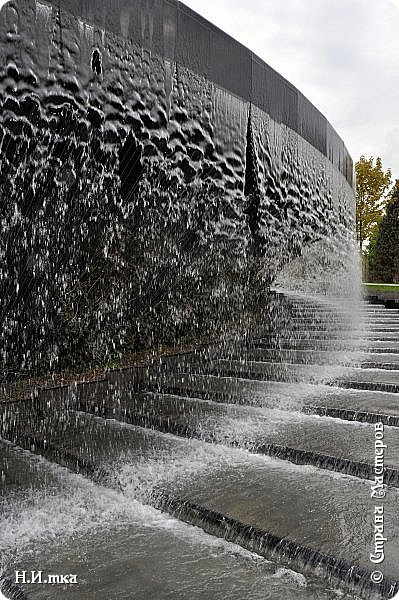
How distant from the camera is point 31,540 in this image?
2336 mm

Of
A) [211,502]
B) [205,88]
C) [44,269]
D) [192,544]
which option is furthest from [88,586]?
[205,88]

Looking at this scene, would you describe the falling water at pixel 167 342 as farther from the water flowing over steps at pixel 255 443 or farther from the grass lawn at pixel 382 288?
the grass lawn at pixel 382 288

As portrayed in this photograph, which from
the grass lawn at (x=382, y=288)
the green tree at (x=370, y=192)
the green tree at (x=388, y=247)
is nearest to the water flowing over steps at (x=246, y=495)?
the grass lawn at (x=382, y=288)

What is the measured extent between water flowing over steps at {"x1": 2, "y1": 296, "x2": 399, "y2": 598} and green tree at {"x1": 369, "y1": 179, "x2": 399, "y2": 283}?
21071 millimetres

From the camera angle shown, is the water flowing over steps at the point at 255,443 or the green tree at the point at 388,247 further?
the green tree at the point at 388,247

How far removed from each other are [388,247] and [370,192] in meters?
3.69

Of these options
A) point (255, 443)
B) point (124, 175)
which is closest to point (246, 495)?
point (255, 443)

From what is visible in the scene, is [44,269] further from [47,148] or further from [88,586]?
[88,586]

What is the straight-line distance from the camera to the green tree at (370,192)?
2242 centimetres

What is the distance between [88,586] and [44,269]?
3091 millimetres

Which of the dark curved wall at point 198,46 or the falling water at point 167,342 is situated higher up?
the dark curved wall at point 198,46

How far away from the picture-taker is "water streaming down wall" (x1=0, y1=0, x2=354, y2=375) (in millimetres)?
4141

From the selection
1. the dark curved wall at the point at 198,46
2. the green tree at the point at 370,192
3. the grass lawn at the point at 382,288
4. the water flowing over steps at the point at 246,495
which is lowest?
the water flowing over steps at the point at 246,495

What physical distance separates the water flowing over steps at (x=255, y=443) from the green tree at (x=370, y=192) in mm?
17910
